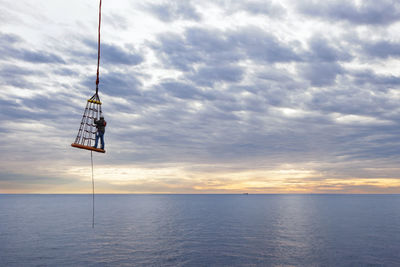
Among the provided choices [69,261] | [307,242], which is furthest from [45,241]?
[307,242]

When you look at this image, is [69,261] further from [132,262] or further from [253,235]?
[253,235]

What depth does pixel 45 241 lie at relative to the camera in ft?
203

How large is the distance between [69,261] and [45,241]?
20208 millimetres

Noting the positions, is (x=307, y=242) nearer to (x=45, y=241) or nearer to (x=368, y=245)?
(x=368, y=245)

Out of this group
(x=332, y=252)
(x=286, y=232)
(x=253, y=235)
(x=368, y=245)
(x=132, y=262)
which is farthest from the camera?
(x=286, y=232)

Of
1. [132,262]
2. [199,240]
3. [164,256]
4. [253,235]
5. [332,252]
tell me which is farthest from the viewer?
[253,235]

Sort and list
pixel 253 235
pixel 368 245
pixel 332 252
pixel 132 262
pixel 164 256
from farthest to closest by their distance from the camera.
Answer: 1. pixel 253 235
2. pixel 368 245
3. pixel 332 252
4. pixel 164 256
5. pixel 132 262

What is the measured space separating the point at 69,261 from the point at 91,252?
5.96 metres

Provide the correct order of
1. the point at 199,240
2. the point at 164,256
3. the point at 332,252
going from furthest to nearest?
the point at 199,240
the point at 332,252
the point at 164,256

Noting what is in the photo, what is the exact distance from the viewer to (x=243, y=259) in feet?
155

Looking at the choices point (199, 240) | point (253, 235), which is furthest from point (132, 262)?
point (253, 235)

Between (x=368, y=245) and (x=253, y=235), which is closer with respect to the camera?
(x=368, y=245)

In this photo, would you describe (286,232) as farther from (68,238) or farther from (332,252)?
(68,238)

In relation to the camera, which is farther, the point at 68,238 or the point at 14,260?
the point at 68,238
